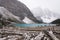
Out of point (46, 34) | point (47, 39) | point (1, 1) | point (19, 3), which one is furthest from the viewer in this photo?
point (19, 3)

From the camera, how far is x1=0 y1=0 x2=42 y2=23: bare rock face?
9506 centimetres

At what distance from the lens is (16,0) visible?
105m

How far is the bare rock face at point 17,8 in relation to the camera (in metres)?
95.1

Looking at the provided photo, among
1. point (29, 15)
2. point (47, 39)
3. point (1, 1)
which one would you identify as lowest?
point (47, 39)

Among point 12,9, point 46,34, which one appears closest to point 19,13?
point 12,9

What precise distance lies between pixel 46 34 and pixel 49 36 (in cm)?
35

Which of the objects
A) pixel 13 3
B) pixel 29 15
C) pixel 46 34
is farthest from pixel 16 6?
pixel 46 34

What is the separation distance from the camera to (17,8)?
10050 centimetres

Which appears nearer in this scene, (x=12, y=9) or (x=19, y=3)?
(x=12, y=9)

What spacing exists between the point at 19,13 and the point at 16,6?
5890 mm

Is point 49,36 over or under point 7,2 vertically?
under

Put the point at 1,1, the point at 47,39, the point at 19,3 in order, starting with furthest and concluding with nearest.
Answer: the point at 19,3 < the point at 1,1 < the point at 47,39

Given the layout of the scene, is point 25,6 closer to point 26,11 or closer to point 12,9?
point 26,11

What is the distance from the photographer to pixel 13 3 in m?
102
